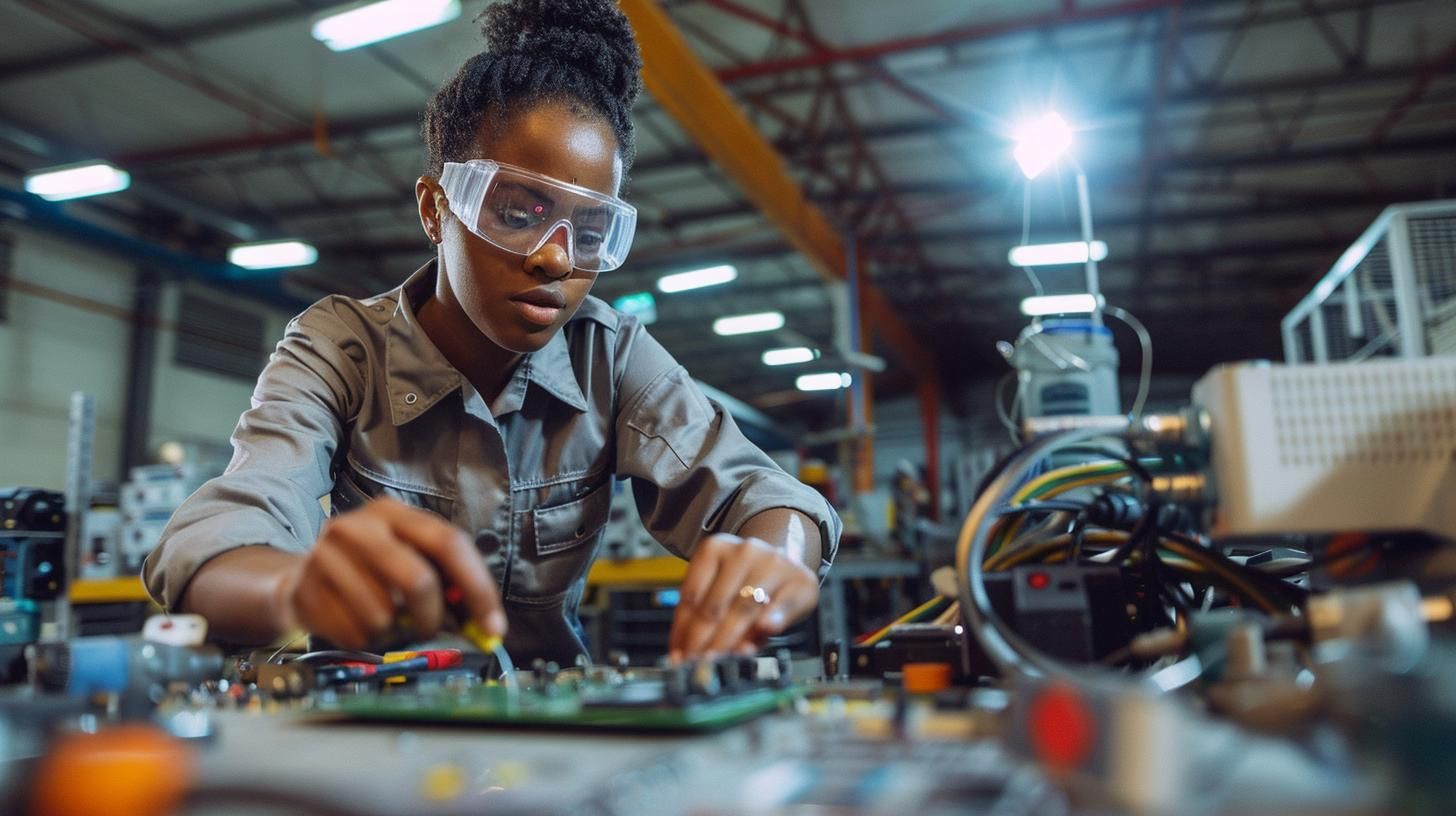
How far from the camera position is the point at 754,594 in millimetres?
754

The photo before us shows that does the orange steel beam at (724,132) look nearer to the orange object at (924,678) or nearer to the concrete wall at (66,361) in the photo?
the orange object at (924,678)

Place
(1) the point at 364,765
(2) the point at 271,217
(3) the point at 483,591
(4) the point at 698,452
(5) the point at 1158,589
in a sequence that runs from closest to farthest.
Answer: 1. (1) the point at 364,765
2. (3) the point at 483,591
3. (5) the point at 1158,589
4. (4) the point at 698,452
5. (2) the point at 271,217

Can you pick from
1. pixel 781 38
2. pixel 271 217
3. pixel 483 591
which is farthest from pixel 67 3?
pixel 483 591

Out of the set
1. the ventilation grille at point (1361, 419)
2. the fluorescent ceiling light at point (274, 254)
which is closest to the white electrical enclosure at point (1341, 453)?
the ventilation grille at point (1361, 419)

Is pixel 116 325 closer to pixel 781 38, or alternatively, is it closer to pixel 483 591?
pixel 781 38

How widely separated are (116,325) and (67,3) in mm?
3145

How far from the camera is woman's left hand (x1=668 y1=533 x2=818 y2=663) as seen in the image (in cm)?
72

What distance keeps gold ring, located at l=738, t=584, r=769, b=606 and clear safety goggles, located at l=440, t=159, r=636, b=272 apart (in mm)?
519

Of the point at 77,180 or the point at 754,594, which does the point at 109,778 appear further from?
the point at 77,180

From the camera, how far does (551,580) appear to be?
139 cm

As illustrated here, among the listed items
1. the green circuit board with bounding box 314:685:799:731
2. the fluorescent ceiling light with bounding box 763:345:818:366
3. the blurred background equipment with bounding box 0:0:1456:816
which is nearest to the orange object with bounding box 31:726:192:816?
the blurred background equipment with bounding box 0:0:1456:816

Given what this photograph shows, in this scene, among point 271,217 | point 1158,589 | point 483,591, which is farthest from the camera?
point 271,217

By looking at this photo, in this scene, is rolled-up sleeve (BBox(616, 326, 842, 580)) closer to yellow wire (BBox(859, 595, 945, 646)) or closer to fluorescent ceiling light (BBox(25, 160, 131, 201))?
yellow wire (BBox(859, 595, 945, 646))

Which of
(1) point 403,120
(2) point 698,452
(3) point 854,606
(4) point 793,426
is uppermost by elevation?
(1) point 403,120
